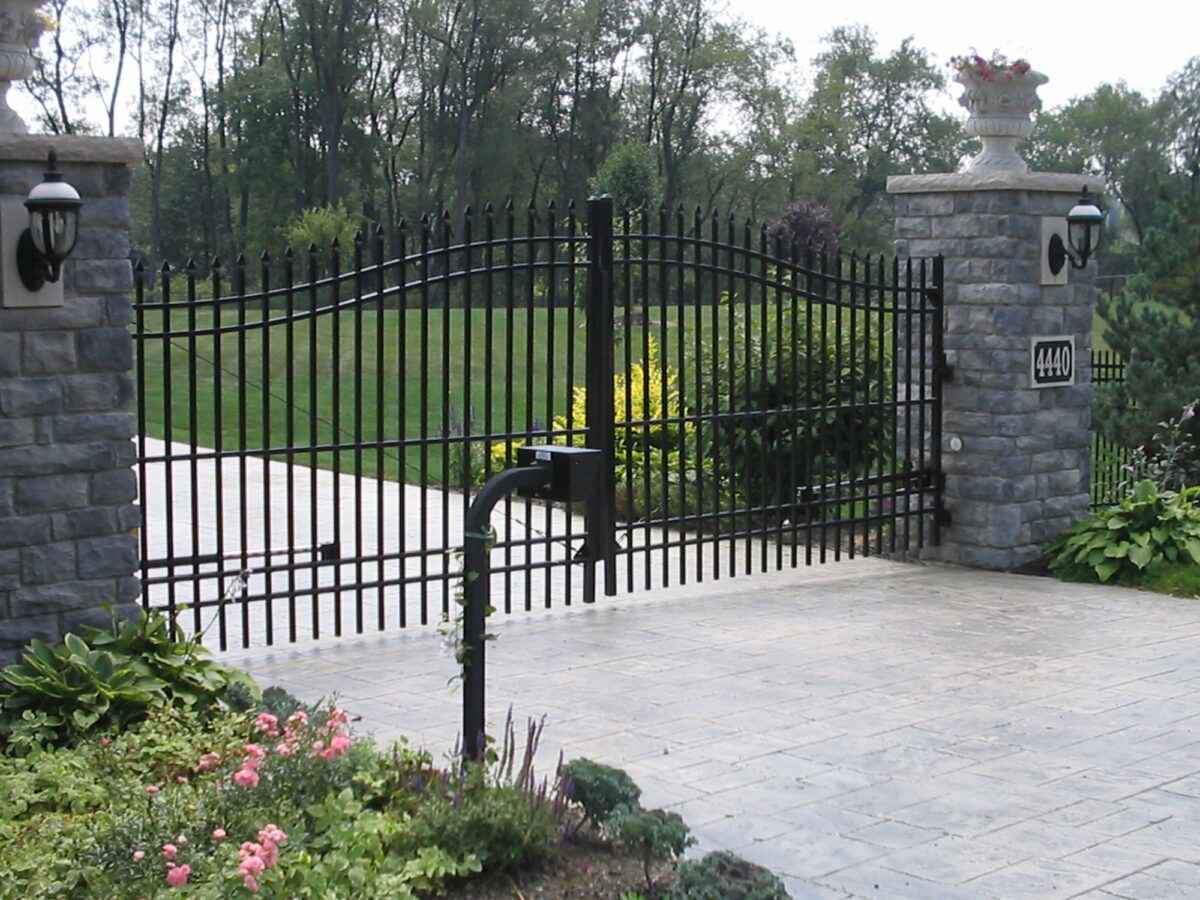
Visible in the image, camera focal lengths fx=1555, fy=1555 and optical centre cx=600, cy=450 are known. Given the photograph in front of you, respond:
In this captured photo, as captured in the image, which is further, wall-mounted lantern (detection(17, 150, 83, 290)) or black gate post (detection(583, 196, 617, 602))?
black gate post (detection(583, 196, 617, 602))

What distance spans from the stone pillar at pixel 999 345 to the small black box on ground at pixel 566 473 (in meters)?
5.53

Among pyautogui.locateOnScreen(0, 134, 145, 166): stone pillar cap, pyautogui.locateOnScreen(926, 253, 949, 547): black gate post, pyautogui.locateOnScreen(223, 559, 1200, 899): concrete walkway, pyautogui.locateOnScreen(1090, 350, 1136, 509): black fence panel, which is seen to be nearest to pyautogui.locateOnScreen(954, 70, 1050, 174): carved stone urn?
pyautogui.locateOnScreen(926, 253, 949, 547): black gate post

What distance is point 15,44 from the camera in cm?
624

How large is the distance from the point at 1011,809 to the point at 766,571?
14.8ft

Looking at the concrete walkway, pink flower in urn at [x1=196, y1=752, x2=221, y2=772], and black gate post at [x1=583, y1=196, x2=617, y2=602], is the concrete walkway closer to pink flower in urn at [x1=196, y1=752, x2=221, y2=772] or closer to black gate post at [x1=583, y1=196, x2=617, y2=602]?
black gate post at [x1=583, y1=196, x2=617, y2=602]

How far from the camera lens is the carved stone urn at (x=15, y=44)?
6.11 m

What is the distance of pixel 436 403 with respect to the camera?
21.0 m

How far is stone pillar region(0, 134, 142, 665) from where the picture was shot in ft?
19.4

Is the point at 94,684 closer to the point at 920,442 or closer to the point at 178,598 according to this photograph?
the point at 178,598

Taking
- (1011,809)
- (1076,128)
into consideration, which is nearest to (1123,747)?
(1011,809)

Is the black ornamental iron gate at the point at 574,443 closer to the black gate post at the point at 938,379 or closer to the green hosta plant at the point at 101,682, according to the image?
the black gate post at the point at 938,379

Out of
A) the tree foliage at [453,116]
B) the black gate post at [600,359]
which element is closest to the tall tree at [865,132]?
the tree foliage at [453,116]

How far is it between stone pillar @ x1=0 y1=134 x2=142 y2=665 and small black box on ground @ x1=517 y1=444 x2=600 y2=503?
7.08 feet

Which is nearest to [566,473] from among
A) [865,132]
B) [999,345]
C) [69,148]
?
[69,148]
